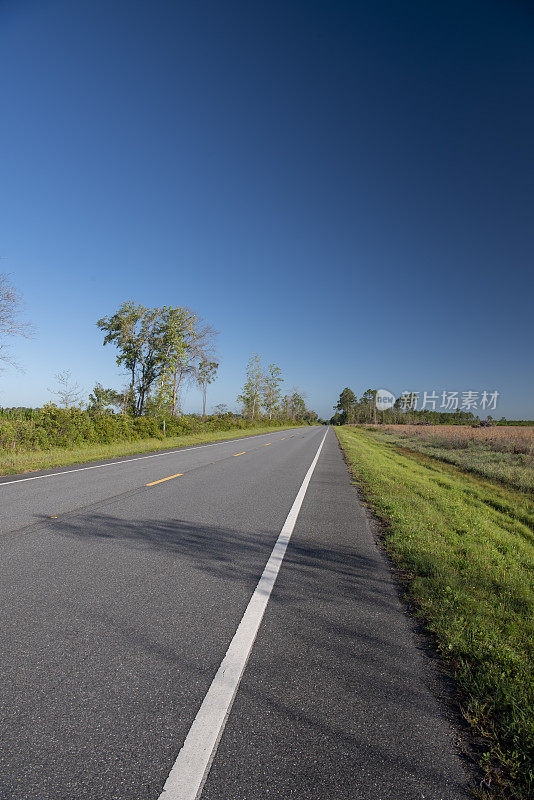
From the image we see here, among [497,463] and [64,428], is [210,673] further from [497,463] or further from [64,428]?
[497,463]

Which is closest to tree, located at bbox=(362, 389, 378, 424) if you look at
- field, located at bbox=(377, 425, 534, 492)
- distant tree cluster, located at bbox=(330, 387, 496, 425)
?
distant tree cluster, located at bbox=(330, 387, 496, 425)

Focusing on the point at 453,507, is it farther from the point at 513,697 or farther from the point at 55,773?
the point at 55,773

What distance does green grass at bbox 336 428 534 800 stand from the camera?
2078 mm

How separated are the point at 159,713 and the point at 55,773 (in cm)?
52

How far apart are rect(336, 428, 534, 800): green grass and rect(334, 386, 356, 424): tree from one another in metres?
151

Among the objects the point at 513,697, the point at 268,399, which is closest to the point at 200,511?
the point at 513,697

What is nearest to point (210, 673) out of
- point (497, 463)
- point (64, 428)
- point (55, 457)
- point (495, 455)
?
point (55, 457)

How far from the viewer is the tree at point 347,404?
15769 centimetres

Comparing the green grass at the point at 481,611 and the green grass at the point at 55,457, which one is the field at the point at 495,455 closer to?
the green grass at the point at 481,611

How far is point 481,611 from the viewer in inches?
137

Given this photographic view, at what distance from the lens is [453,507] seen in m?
8.68

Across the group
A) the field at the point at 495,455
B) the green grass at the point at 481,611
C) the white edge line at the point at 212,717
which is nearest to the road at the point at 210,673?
the white edge line at the point at 212,717

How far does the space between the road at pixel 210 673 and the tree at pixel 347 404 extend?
154m

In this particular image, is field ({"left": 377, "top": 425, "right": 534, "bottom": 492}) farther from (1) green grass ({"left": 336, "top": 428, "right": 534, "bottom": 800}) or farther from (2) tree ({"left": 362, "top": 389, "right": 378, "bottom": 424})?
(2) tree ({"left": 362, "top": 389, "right": 378, "bottom": 424})
